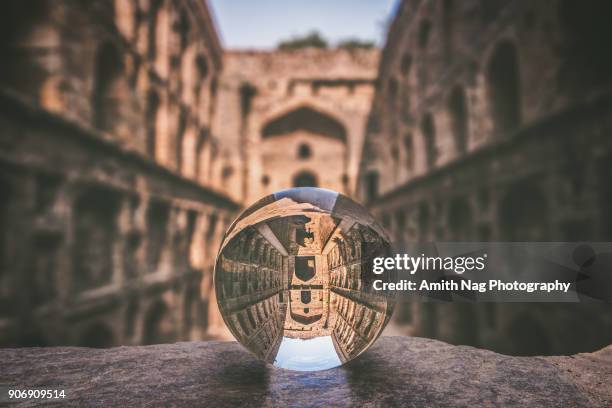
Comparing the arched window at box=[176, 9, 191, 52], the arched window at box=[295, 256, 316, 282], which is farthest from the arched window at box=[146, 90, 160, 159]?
the arched window at box=[295, 256, 316, 282]

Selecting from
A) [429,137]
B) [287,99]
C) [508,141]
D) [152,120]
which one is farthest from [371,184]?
[508,141]

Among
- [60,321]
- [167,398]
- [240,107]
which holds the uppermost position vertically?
[240,107]

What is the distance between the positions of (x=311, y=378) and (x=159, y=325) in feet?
36.0

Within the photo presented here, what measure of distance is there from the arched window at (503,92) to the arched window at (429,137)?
3600mm

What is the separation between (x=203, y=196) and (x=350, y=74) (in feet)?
39.7

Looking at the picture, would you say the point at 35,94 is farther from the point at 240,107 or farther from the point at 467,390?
the point at 240,107

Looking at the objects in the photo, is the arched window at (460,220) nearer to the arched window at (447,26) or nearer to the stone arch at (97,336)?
the arched window at (447,26)

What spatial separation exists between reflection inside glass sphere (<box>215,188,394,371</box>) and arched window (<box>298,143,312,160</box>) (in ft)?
69.7

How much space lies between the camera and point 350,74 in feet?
70.0

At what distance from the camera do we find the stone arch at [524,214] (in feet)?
21.6

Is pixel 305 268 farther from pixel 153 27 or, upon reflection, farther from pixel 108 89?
pixel 153 27

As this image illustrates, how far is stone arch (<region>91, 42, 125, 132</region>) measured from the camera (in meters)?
8.57

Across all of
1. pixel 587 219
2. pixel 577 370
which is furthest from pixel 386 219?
pixel 577 370

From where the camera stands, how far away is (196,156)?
14836 millimetres
